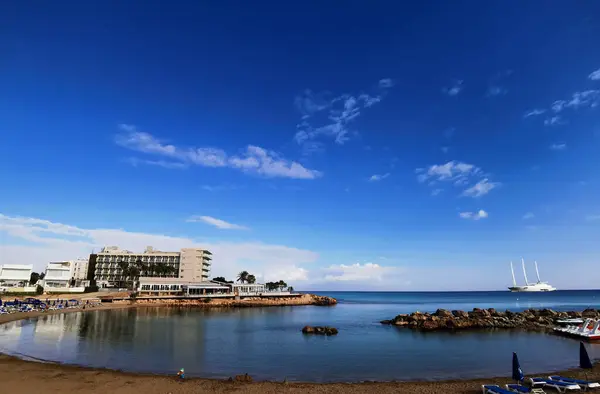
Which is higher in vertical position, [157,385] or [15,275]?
[15,275]

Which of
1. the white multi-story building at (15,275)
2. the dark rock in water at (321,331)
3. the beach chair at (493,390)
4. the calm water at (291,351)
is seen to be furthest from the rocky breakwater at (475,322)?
the white multi-story building at (15,275)

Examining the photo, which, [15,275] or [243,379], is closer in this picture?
[243,379]

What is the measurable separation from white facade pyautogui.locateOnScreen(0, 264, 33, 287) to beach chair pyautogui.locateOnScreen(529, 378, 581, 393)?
145593mm

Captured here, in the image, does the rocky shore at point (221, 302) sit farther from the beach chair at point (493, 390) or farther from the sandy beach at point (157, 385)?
the beach chair at point (493, 390)

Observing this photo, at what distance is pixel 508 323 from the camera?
59.8m

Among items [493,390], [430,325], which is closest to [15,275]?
[430,325]

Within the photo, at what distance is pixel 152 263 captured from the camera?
6063 inches

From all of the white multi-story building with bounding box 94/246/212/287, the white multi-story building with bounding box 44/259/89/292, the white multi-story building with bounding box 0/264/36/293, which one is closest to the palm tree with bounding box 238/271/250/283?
the white multi-story building with bounding box 94/246/212/287

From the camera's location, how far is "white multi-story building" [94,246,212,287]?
14975cm

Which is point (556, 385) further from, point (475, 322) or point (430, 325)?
point (475, 322)

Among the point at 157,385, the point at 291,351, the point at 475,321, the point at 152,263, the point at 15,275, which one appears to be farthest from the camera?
the point at 152,263

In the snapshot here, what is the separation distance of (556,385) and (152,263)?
156m

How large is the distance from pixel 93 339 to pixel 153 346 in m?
9.00

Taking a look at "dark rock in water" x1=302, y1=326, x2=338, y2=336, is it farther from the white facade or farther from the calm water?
the white facade
